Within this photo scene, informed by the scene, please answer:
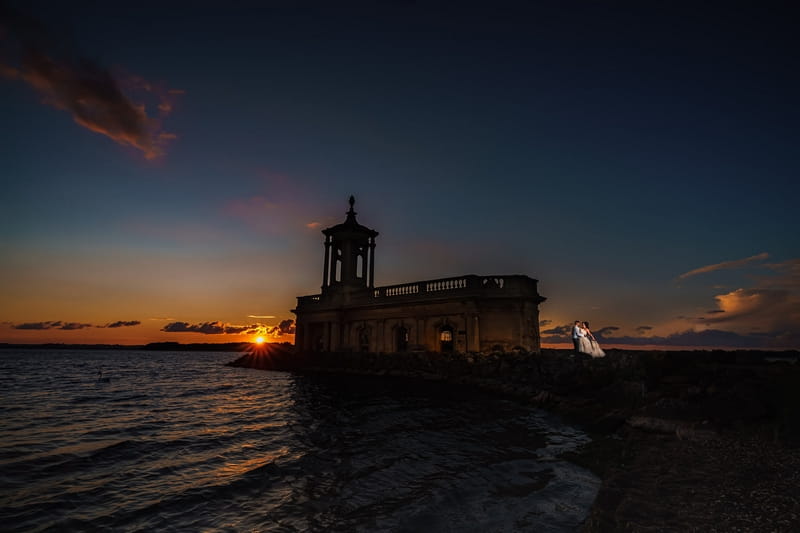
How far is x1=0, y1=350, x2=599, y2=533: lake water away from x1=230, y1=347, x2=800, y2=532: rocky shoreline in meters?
0.91

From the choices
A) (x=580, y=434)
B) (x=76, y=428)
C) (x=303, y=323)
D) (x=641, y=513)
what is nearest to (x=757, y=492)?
(x=641, y=513)

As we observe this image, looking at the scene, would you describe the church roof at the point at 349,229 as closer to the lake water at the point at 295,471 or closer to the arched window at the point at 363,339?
the arched window at the point at 363,339

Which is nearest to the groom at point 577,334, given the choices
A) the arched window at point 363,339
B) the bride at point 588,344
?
the bride at point 588,344

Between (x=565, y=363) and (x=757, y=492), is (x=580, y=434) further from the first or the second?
(x=565, y=363)

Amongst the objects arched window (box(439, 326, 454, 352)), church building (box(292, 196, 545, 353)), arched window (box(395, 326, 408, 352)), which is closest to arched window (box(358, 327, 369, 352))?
church building (box(292, 196, 545, 353))

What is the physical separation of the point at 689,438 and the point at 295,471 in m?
9.09

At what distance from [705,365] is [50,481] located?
18921mm

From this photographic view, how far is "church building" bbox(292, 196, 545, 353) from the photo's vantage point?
29.5m

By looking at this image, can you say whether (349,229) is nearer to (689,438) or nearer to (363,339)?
(363,339)

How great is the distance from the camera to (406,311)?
114 feet

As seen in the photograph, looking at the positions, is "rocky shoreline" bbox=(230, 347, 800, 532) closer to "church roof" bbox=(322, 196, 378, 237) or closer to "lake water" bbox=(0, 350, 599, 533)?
"lake water" bbox=(0, 350, 599, 533)

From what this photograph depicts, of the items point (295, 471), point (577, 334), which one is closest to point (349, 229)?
point (577, 334)

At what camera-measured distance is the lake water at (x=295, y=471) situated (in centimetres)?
628

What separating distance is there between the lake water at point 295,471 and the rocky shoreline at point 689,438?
0.91m
